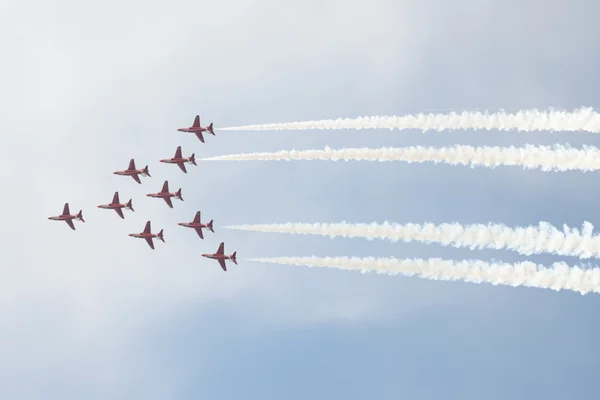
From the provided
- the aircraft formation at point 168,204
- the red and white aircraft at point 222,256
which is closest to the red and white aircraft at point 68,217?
the aircraft formation at point 168,204

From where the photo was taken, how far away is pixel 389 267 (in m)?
76.0

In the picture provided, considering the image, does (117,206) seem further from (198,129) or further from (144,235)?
(198,129)

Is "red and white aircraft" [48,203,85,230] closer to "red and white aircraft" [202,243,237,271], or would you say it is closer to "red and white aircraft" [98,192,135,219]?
"red and white aircraft" [98,192,135,219]

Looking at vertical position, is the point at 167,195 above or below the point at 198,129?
below

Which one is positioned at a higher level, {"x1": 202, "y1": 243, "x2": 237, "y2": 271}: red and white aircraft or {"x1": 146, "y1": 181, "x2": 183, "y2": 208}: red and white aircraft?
{"x1": 146, "y1": 181, "x2": 183, "y2": 208}: red and white aircraft

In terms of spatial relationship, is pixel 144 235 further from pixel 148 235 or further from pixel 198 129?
pixel 198 129

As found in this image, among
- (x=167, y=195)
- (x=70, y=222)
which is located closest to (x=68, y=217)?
(x=70, y=222)

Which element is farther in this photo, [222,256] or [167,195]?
[167,195]

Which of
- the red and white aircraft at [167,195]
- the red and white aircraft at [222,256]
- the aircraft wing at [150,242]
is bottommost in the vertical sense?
the red and white aircraft at [222,256]

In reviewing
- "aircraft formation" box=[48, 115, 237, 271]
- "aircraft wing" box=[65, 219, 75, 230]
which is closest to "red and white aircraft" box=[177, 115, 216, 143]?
"aircraft formation" box=[48, 115, 237, 271]

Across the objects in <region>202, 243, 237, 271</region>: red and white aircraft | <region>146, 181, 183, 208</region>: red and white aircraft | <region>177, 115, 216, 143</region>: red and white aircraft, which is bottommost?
<region>202, 243, 237, 271</region>: red and white aircraft

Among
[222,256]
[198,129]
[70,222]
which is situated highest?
[198,129]

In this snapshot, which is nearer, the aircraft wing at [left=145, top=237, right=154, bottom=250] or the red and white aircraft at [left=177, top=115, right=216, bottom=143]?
the red and white aircraft at [left=177, top=115, right=216, bottom=143]

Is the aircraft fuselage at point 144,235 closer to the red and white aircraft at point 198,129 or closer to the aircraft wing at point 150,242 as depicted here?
the aircraft wing at point 150,242
